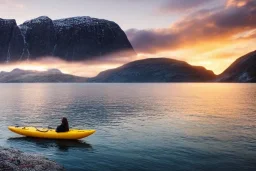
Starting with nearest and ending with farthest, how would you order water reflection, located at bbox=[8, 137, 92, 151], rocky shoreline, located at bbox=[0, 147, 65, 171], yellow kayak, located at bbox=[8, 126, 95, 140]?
rocky shoreline, located at bbox=[0, 147, 65, 171], water reflection, located at bbox=[8, 137, 92, 151], yellow kayak, located at bbox=[8, 126, 95, 140]

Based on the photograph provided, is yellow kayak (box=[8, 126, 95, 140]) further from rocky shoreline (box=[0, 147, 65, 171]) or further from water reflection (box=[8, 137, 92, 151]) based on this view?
rocky shoreline (box=[0, 147, 65, 171])

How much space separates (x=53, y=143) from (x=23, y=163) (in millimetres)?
11624

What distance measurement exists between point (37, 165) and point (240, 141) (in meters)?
24.4

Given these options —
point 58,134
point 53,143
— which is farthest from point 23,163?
point 58,134

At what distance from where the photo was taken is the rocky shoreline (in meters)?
20.4

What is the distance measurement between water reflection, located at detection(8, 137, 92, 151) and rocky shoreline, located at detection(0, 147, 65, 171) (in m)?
7.50

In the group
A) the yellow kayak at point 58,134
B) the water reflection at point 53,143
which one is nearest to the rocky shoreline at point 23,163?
the water reflection at point 53,143

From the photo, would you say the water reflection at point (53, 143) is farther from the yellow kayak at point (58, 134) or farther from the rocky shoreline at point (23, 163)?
the rocky shoreline at point (23, 163)

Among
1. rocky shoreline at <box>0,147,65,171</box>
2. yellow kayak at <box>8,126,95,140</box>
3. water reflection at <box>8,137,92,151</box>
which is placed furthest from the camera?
yellow kayak at <box>8,126,95,140</box>

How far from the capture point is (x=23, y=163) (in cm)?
2144

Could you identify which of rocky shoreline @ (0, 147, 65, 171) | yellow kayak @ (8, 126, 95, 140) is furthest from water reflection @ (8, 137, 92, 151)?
rocky shoreline @ (0, 147, 65, 171)

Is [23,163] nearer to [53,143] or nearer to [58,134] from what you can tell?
[53,143]

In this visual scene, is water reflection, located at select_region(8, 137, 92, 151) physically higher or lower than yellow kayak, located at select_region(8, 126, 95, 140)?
lower

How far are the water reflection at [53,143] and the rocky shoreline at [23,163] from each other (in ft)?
24.6
